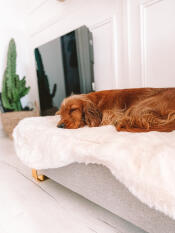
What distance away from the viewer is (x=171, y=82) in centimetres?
164

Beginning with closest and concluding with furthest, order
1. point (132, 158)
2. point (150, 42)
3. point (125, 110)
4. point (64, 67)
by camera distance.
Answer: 1. point (132, 158)
2. point (125, 110)
3. point (150, 42)
4. point (64, 67)

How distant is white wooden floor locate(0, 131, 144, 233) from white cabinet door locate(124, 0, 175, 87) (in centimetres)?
138

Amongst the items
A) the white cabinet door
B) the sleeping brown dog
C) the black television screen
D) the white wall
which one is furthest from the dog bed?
the white wall

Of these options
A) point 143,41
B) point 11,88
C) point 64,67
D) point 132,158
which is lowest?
point 132,158

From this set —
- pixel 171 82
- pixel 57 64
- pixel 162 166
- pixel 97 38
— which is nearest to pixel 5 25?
pixel 57 64

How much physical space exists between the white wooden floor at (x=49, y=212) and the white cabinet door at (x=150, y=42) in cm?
138

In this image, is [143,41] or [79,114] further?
[143,41]

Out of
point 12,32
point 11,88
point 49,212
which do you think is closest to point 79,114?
point 49,212

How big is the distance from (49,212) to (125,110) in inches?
31.7

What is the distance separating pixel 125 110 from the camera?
119 cm

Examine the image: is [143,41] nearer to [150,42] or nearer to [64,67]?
[150,42]

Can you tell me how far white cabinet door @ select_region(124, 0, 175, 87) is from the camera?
1.59 m

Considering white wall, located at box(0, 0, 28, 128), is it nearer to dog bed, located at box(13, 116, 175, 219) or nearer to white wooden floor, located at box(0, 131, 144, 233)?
white wooden floor, located at box(0, 131, 144, 233)

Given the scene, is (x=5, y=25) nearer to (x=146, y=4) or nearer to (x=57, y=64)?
(x=57, y=64)
